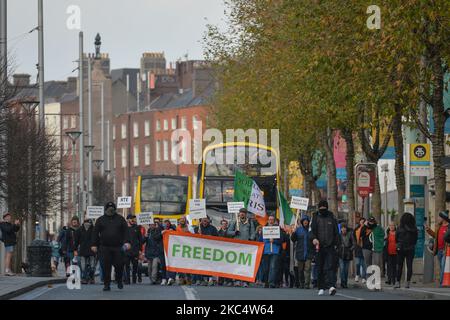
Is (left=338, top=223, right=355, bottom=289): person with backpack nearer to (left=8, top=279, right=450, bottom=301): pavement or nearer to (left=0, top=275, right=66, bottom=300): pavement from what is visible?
(left=8, top=279, right=450, bottom=301): pavement

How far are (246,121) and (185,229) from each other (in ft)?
91.1

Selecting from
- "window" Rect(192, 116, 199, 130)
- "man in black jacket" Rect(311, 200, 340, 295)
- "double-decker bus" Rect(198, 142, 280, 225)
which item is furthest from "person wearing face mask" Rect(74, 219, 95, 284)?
"window" Rect(192, 116, 199, 130)

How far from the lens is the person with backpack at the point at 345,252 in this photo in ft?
136

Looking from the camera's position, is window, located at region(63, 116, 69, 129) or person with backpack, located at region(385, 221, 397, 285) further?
window, located at region(63, 116, 69, 129)

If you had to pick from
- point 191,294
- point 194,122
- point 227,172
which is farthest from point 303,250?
point 194,122

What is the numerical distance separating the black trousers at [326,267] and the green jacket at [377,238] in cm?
890

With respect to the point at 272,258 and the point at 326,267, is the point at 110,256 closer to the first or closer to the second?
the point at 326,267

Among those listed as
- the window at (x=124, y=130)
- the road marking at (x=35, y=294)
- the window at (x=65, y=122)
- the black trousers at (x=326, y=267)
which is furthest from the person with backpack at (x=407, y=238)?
the window at (x=65, y=122)

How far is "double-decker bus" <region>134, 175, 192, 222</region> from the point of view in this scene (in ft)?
203

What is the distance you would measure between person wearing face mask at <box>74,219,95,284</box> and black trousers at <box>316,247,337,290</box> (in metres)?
7.99

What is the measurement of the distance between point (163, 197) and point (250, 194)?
15575 millimetres

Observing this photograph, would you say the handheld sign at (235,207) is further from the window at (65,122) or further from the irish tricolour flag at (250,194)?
the window at (65,122)

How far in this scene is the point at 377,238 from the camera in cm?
4272
